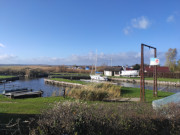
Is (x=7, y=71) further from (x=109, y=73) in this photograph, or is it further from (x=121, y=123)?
(x=121, y=123)

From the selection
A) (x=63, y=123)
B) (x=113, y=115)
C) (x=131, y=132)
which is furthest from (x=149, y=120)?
(x=63, y=123)

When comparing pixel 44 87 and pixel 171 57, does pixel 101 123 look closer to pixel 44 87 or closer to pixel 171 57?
pixel 44 87

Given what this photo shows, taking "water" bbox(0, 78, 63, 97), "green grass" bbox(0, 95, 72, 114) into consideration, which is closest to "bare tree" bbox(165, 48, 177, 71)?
"water" bbox(0, 78, 63, 97)

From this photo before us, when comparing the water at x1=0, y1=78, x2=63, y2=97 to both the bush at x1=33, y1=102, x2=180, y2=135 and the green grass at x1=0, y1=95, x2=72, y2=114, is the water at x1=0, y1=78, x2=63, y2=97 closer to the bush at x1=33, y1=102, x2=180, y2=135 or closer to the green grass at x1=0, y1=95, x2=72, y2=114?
the green grass at x1=0, y1=95, x2=72, y2=114

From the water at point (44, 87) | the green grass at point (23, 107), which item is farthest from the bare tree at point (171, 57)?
the green grass at point (23, 107)

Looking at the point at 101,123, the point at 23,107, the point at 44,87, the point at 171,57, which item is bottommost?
the point at 44,87

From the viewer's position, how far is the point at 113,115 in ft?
15.4

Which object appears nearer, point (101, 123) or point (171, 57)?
point (101, 123)

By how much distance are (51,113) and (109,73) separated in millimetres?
68848

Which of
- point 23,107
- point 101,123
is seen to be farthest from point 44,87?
point 101,123

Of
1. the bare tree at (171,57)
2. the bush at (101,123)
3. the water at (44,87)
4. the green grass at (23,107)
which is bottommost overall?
the water at (44,87)

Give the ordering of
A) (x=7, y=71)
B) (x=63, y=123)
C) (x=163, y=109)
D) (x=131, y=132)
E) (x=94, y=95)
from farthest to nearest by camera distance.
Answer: (x=7, y=71), (x=94, y=95), (x=163, y=109), (x=131, y=132), (x=63, y=123)

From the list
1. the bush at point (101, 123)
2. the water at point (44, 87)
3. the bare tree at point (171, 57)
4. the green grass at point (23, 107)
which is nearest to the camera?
the bush at point (101, 123)

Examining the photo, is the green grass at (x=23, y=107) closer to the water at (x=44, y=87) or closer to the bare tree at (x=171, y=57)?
the water at (x=44, y=87)
